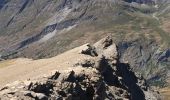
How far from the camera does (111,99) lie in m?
40.2

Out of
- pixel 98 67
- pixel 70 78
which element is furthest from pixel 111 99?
pixel 70 78

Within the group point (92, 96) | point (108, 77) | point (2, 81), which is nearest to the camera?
point (92, 96)

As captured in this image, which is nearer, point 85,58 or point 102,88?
point 102,88

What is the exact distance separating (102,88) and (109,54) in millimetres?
14617

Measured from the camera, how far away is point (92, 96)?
119 feet

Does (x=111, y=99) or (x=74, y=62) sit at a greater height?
(x=74, y=62)

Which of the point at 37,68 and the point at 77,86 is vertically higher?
the point at 77,86

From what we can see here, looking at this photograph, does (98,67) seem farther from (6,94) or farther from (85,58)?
(6,94)

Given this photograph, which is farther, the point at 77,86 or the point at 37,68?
the point at 37,68

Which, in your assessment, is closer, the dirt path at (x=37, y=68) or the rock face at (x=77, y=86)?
the rock face at (x=77, y=86)

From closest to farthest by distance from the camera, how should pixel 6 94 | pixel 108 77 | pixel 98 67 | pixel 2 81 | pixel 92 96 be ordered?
pixel 6 94 → pixel 92 96 → pixel 2 81 → pixel 98 67 → pixel 108 77

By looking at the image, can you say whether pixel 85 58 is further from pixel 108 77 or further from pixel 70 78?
pixel 70 78

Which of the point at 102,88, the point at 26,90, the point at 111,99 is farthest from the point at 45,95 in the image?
the point at 111,99

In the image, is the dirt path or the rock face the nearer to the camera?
the rock face
